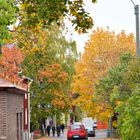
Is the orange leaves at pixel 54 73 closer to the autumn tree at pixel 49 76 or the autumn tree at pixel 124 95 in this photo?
the autumn tree at pixel 49 76

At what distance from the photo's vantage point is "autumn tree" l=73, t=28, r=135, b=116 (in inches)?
2319

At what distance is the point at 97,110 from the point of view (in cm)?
5394

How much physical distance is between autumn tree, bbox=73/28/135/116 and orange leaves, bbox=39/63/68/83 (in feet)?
8.72

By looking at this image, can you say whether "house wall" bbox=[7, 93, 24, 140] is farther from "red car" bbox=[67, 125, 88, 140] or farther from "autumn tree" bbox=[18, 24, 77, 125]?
"autumn tree" bbox=[18, 24, 77, 125]

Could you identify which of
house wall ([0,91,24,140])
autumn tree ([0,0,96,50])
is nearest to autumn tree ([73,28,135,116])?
house wall ([0,91,24,140])

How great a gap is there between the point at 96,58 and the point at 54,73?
258 inches

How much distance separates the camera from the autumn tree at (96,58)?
58.9m

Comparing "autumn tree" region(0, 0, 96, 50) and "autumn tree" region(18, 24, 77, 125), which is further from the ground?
"autumn tree" region(18, 24, 77, 125)

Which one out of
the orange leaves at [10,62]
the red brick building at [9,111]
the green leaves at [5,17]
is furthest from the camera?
the orange leaves at [10,62]

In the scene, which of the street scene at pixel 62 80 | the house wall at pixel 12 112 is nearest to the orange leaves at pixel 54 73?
the street scene at pixel 62 80

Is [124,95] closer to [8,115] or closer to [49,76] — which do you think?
[8,115]

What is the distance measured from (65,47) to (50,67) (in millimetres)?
4046

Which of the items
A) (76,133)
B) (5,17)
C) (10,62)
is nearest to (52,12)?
(5,17)

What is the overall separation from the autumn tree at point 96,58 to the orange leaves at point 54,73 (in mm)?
2657
